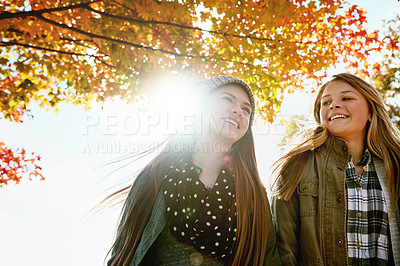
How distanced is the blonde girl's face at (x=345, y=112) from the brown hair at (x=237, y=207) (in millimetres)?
709

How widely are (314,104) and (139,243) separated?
1.93 m

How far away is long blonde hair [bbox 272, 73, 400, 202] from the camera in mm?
2340

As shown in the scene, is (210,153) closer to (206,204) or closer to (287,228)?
(206,204)

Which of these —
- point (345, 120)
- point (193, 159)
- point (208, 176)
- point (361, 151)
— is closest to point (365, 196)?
point (361, 151)

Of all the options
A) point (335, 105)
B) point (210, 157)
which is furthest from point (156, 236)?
point (335, 105)

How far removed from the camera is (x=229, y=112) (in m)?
2.43

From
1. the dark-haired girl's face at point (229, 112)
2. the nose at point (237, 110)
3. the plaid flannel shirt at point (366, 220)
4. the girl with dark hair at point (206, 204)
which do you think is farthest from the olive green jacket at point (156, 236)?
the nose at point (237, 110)

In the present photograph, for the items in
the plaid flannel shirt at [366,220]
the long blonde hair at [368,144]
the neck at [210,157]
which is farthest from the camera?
the neck at [210,157]

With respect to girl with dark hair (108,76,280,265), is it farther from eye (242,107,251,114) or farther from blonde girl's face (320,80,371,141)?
blonde girl's face (320,80,371,141)

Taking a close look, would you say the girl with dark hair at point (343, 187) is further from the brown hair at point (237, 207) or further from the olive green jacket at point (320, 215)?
the brown hair at point (237, 207)

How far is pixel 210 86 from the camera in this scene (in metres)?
2.57

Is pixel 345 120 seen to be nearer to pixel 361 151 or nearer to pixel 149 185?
pixel 361 151

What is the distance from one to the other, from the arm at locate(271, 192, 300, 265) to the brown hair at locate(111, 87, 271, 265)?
94mm

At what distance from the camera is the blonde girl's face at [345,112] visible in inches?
93.1
